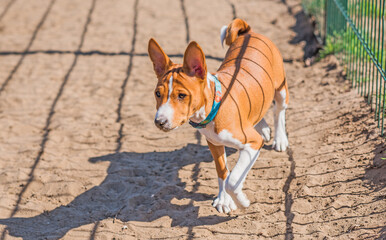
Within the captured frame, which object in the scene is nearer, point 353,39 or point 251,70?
point 251,70

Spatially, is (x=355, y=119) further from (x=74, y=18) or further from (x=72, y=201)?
(x=74, y=18)

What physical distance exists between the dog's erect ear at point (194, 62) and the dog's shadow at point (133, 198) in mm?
1478

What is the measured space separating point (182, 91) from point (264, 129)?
2306 mm

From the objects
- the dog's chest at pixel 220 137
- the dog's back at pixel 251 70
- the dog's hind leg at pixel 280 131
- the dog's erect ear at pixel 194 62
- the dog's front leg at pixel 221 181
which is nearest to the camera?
the dog's erect ear at pixel 194 62

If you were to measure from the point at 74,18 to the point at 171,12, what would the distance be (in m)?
1.90

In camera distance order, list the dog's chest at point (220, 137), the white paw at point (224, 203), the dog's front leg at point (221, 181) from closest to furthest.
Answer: the dog's chest at point (220, 137) < the dog's front leg at point (221, 181) < the white paw at point (224, 203)

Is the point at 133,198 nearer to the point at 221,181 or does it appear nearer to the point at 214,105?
the point at 221,181

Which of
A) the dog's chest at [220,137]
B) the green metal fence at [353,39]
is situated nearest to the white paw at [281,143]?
the green metal fence at [353,39]

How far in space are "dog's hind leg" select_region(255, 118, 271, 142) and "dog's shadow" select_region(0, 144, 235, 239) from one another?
0.63m

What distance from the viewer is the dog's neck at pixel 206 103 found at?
394 cm

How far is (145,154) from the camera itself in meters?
5.97

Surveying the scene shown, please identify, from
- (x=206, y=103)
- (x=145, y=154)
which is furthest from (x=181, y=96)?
(x=145, y=154)

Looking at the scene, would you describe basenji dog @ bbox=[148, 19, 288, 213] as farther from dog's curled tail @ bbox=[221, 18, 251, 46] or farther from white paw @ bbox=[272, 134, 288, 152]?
white paw @ bbox=[272, 134, 288, 152]

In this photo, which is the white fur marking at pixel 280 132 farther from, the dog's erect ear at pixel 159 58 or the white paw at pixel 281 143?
the dog's erect ear at pixel 159 58
